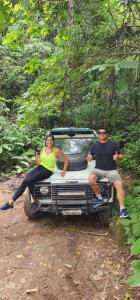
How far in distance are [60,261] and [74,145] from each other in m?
3.06

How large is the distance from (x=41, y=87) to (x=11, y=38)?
5.70 feet

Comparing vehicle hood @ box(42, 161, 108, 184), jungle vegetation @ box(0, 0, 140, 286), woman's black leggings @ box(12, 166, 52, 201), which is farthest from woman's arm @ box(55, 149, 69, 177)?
jungle vegetation @ box(0, 0, 140, 286)

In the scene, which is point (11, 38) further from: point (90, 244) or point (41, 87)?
point (90, 244)

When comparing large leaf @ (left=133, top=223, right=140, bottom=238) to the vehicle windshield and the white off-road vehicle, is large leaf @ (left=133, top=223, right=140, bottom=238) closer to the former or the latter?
the white off-road vehicle

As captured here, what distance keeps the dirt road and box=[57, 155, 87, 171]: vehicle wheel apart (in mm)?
1191

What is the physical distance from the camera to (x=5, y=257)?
19.4 ft

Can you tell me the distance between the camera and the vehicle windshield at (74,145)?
25.6 feet

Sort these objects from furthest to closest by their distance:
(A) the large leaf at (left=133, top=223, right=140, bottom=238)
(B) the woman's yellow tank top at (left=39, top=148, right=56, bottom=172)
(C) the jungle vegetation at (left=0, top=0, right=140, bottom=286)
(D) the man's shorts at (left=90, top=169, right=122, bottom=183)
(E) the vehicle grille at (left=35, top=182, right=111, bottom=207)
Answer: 1. (B) the woman's yellow tank top at (left=39, top=148, right=56, bottom=172)
2. (D) the man's shorts at (left=90, top=169, right=122, bottom=183)
3. (E) the vehicle grille at (left=35, top=182, right=111, bottom=207)
4. (A) the large leaf at (left=133, top=223, right=140, bottom=238)
5. (C) the jungle vegetation at (left=0, top=0, right=140, bottom=286)

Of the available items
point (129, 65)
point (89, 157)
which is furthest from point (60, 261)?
point (129, 65)

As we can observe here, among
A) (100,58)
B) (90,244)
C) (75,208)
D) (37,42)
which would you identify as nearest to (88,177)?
(75,208)

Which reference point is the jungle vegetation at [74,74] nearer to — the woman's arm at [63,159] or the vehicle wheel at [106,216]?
the vehicle wheel at [106,216]

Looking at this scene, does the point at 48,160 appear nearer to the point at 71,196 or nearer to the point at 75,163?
the point at 75,163

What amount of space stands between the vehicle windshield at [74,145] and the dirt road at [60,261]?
1.53 metres

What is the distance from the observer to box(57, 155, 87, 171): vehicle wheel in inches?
278
